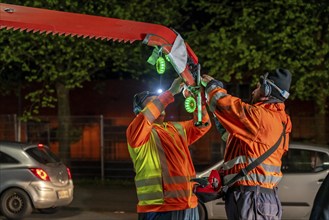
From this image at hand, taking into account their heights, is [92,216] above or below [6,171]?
below

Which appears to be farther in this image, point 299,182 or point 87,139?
point 87,139

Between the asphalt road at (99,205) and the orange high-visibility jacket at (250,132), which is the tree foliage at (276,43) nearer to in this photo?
the asphalt road at (99,205)

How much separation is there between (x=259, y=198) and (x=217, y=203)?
6.17 m

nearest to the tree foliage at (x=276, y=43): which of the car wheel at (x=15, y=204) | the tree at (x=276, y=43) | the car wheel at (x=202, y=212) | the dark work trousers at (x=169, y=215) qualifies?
the tree at (x=276, y=43)

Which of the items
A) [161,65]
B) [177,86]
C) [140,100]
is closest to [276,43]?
[140,100]

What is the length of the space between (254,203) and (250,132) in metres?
0.55

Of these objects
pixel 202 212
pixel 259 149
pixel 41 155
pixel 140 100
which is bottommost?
pixel 202 212

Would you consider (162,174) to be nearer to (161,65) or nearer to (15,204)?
(161,65)

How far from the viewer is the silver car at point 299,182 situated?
1019 centimetres

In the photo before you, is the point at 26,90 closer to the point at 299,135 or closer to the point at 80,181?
the point at 80,181

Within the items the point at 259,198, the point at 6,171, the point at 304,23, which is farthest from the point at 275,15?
the point at 259,198

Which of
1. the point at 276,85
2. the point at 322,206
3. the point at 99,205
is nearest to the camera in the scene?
the point at 322,206

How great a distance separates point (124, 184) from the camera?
57.5 feet

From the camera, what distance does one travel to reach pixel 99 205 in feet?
44.3
